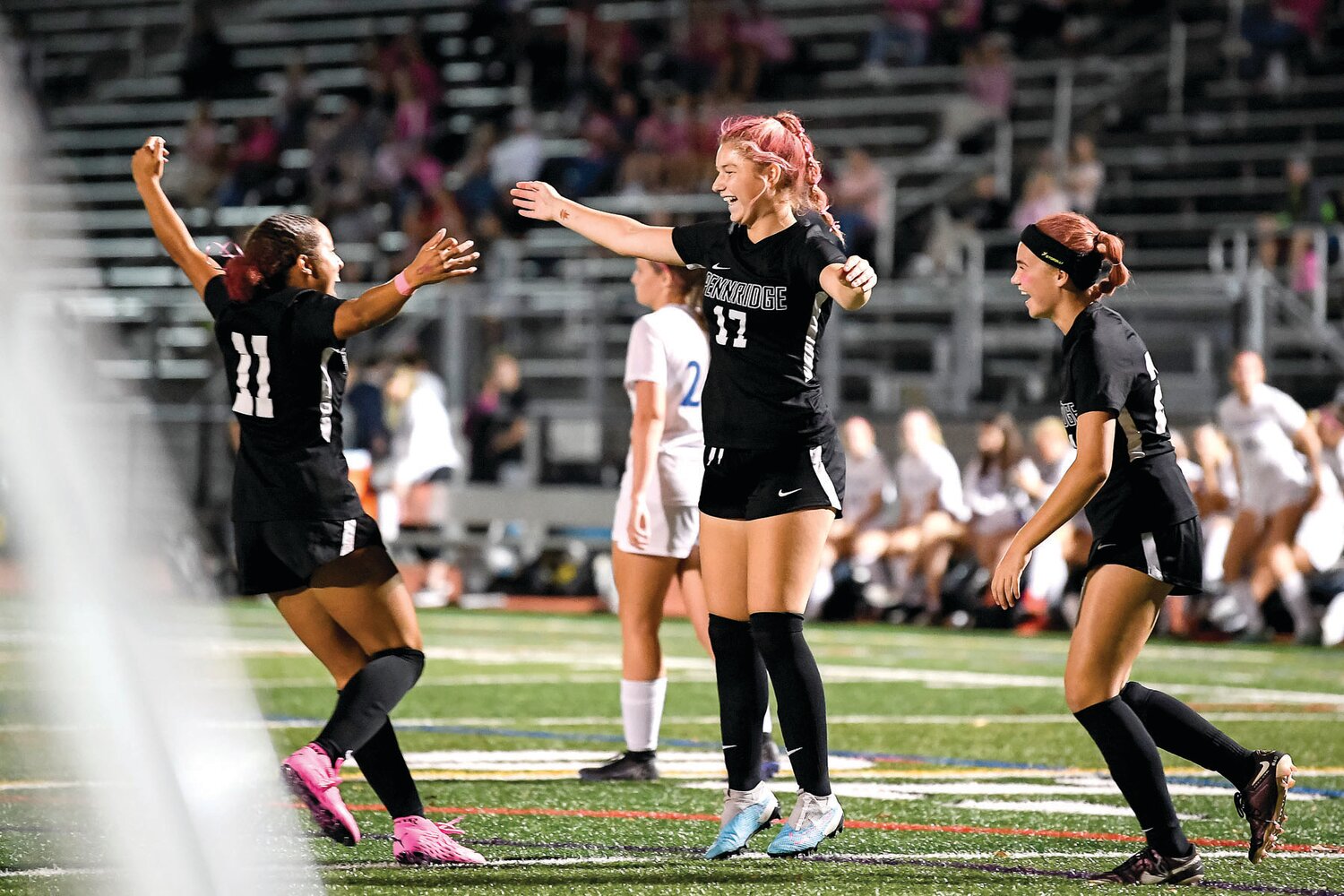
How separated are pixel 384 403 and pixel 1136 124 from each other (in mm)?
8509

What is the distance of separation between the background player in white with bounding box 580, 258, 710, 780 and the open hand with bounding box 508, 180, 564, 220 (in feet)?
4.66

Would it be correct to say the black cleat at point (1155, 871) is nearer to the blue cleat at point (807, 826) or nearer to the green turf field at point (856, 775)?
the green turf field at point (856, 775)

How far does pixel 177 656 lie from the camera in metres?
2.96

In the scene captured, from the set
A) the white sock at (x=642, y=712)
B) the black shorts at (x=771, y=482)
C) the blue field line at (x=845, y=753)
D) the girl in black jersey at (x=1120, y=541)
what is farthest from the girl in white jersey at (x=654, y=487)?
the girl in black jersey at (x=1120, y=541)

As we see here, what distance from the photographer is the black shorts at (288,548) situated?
570 centimetres

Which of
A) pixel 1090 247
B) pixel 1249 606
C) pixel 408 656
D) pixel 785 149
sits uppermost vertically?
pixel 785 149

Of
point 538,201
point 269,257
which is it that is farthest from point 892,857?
point 269,257

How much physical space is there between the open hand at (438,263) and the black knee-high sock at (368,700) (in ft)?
3.31

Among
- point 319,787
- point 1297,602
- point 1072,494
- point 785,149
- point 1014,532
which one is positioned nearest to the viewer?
point 319,787

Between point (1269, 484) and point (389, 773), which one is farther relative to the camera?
point (1269, 484)

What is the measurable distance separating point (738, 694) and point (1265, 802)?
144cm

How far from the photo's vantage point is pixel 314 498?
575cm

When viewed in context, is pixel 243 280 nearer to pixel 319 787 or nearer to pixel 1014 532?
pixel 319 787

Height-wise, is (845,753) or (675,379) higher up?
(675,379)
